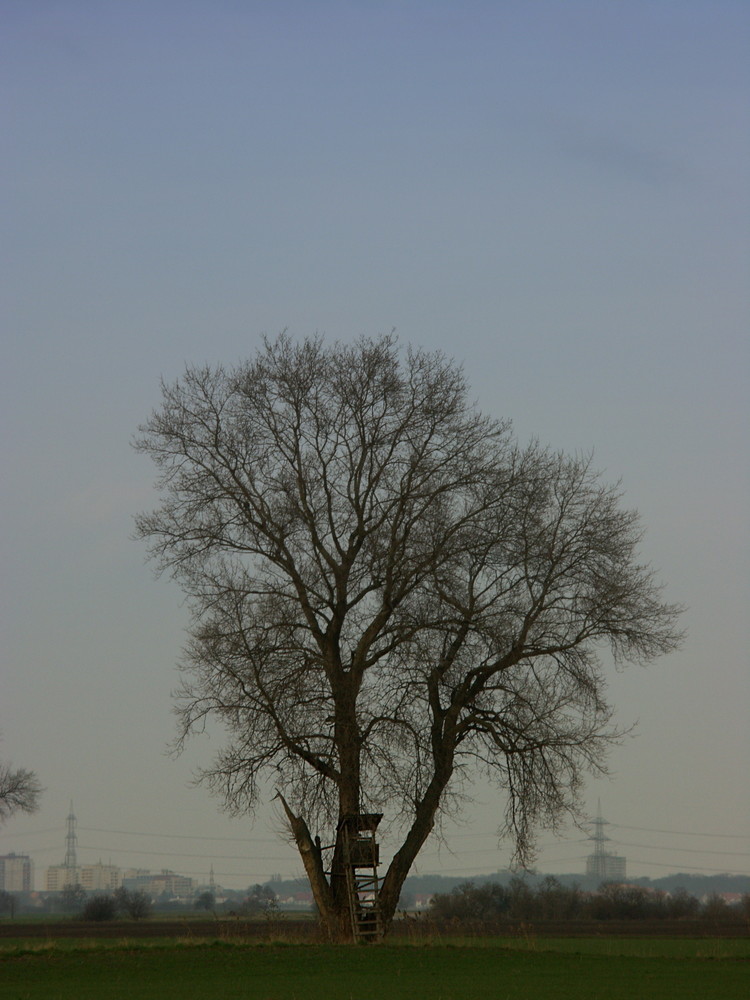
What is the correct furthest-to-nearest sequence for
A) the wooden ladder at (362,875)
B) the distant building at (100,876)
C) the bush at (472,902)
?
the distant building at (100,876) < the bush at (472,902) < the wooden ladder at (362,875)

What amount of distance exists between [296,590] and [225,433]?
13.6ft

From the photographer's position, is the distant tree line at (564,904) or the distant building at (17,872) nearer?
the distant tree line at (564,904)

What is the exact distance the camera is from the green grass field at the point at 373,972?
16969 mm

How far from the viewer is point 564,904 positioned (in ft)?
190

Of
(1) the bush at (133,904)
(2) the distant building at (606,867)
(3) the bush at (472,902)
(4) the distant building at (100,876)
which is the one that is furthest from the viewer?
(4) the distant building at (100,876)

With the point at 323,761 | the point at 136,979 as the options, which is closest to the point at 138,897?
the point at 323,761

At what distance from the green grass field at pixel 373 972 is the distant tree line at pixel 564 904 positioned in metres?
27.6

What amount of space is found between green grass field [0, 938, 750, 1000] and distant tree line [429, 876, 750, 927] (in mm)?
27596

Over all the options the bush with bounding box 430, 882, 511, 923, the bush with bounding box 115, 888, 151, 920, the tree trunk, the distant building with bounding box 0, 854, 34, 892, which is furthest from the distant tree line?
the distant building with bounding box 0, 854, 34, 892

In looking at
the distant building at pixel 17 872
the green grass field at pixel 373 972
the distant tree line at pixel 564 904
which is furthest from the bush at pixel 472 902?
the distant building at pixel 17 872

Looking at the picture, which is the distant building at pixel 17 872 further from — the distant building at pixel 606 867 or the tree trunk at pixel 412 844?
the tree trunk at pixel 412 844

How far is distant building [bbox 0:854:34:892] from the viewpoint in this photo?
145500 millimetres

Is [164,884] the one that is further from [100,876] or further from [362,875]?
[362,875]

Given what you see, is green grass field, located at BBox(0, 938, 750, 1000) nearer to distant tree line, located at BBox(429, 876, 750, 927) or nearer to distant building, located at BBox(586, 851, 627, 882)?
distant tree line, located at BBox(429, 876, 750, 927)
